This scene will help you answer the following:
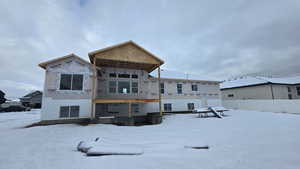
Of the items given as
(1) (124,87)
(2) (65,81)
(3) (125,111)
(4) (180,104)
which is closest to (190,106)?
(4) (180,104)

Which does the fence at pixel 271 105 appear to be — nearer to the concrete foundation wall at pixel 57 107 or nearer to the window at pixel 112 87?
the window at pixel 112 87

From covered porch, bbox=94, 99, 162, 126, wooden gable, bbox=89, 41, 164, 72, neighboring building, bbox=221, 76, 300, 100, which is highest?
wooden gable, bbox=89, 41, 164, 72

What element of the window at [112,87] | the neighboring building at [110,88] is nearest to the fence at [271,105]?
the neighboring building at [110,88]

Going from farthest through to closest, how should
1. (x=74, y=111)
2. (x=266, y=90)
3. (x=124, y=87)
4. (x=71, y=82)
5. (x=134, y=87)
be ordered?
(x=266, y=90) < (x=134, y=87) < (x=124, y=87) < (x=71, y=82) < (x=74, y=111)

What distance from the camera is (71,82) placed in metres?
9.79

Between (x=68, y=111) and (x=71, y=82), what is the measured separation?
2.55 metres

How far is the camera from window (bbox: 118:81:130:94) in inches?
487

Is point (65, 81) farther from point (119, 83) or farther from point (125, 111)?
point (125, 111)

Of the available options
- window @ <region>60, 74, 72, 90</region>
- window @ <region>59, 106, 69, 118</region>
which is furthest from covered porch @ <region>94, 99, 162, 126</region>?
window @ <region>60, 74, 72, 90</region>

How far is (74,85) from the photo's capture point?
9805 millimetres

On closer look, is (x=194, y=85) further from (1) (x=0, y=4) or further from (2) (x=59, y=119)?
(1) (x=0, y=4)

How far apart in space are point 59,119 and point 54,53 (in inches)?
810

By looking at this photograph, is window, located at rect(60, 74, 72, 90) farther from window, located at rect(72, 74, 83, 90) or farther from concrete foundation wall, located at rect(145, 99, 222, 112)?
concrete foundation wall, located at rect(145, 99, 222, 112)

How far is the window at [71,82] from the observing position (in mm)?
9617
